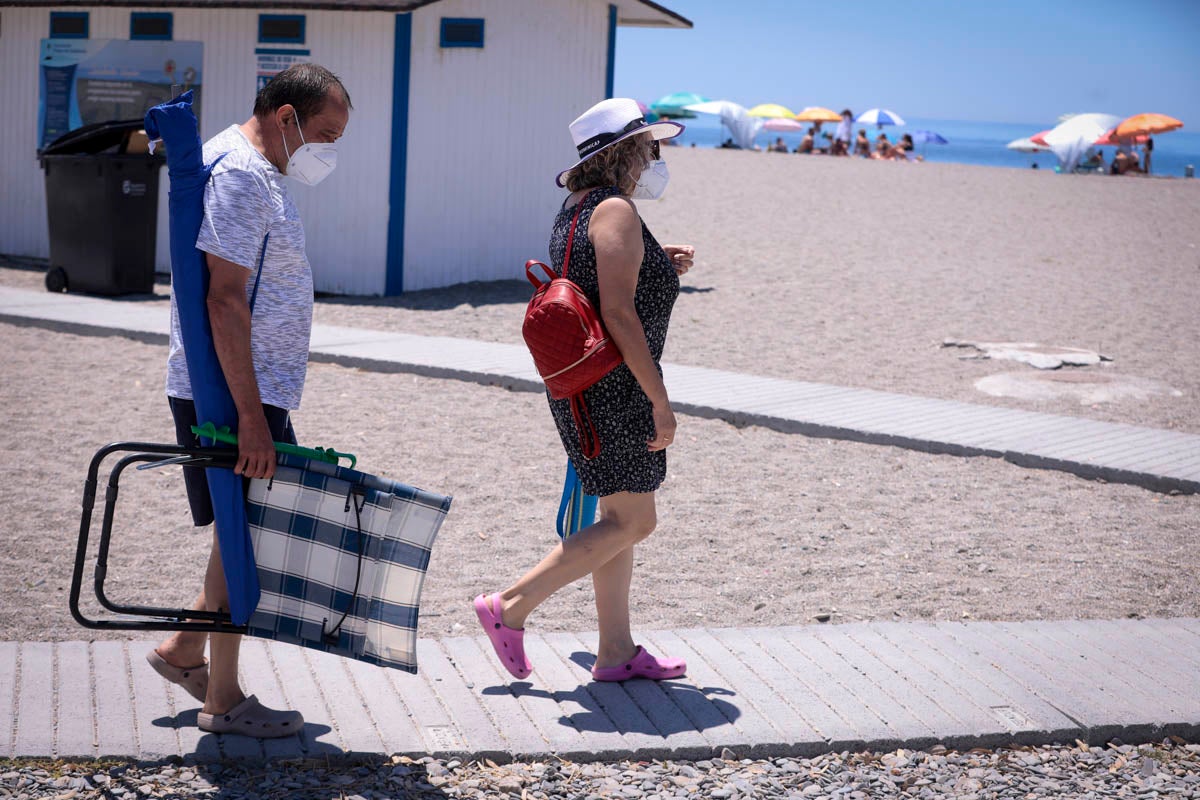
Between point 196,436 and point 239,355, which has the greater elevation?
point 239,355

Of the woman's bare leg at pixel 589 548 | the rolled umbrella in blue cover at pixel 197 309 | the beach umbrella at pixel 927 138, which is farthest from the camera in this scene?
the beach umbrella at pixel 927 138

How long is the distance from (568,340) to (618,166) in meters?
0.56

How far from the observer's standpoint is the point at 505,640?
12.6ft

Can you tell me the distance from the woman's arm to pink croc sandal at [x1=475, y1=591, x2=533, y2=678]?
82 cm

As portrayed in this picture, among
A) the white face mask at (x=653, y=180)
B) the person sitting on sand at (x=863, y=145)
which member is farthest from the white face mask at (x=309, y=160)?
the person sitting on sand at (x=863, y=145)

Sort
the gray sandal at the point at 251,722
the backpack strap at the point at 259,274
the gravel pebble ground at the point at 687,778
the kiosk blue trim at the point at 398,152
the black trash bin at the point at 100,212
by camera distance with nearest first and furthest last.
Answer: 1. the backpack strap at the point at 259,274
2. the gravel pebble ground at the point at 687,778
3. the gray sandal at the point at 251,722
4. the black trash bin at the point at 100,212
5. the kiosk blue trim at the point at 398,152

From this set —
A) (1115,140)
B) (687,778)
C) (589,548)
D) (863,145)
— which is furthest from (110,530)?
(1115,140)

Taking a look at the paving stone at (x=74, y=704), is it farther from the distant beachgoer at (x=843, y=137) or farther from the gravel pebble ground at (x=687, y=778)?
the distant beachgoer at (x=843, y=137)

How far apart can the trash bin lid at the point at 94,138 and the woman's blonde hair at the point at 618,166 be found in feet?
29.9

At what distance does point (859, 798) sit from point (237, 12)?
11.2 m

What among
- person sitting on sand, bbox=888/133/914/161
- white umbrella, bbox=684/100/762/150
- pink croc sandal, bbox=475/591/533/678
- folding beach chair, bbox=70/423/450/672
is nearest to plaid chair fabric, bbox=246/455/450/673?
folding beach chair, bbox=70/423/450/672

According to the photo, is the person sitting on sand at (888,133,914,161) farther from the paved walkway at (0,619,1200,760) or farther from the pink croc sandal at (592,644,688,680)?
the pink croc sandal at (592,644,688,680)

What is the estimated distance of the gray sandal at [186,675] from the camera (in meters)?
3.54

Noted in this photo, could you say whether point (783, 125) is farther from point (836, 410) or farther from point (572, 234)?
point (572, 234)
